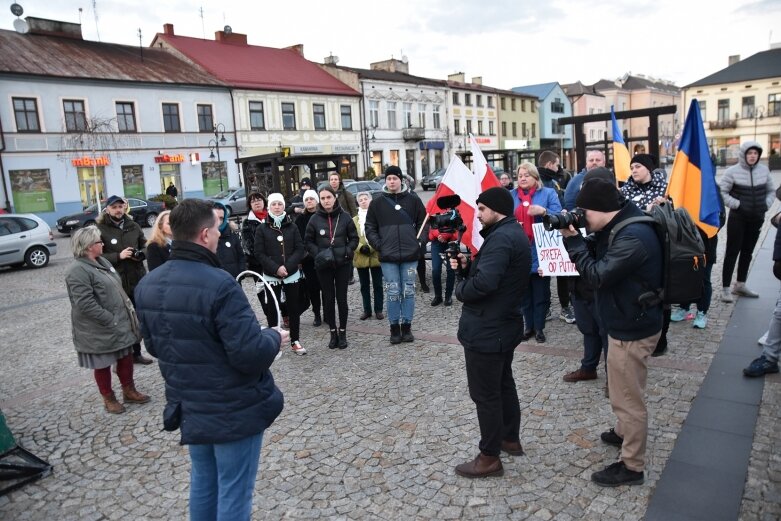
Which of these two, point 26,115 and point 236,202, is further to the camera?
point 26,115

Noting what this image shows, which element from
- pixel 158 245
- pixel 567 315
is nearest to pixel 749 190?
pixel 567 315

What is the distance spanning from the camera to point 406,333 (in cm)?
684

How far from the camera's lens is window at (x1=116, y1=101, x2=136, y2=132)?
3097 cm

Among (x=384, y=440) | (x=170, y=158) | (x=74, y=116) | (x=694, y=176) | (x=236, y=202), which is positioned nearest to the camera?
(x=384, y=440)

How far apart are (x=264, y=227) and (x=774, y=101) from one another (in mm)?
64600

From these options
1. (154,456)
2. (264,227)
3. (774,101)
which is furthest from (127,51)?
(774,101)

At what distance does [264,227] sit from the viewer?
653 cm

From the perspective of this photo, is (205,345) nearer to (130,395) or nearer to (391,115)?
(130,395)

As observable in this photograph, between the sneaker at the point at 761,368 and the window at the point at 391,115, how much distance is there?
4368 centimetres

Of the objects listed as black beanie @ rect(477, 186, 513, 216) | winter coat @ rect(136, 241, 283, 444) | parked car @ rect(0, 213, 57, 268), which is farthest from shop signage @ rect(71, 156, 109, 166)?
winter coat @ rect(136, 241, 283, 444)

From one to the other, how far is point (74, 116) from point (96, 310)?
29.4 m

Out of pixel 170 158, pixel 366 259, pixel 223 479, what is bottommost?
pixel 223 479

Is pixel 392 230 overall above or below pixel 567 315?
above

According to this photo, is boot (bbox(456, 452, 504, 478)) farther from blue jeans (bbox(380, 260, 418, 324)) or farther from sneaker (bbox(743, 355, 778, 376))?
blue jeans (bbox(380, 260, 418, 324))
